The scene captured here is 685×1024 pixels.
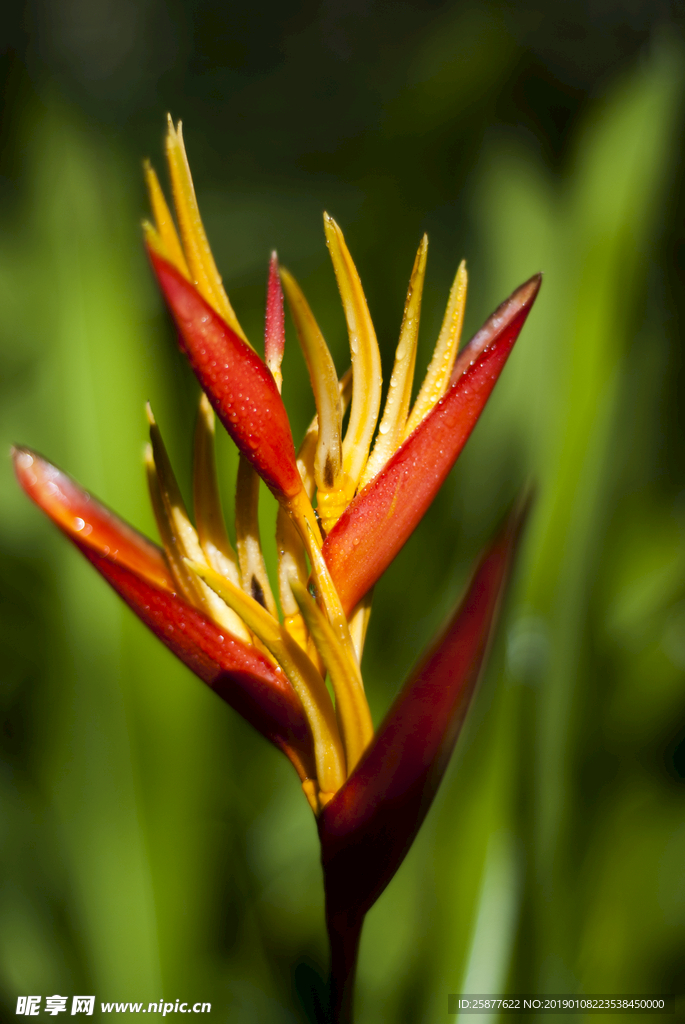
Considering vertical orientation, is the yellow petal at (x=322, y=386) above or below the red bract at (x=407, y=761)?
above

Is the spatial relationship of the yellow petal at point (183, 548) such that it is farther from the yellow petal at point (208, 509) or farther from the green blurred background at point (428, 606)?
the green blurred background at point (428, 606)

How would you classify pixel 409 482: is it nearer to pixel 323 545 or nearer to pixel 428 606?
pixel 323 545

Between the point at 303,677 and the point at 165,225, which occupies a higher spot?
the point at 165,225

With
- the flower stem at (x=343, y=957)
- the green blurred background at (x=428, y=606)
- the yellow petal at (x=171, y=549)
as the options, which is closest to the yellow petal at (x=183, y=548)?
the yellow petal at (x=171, y=549)

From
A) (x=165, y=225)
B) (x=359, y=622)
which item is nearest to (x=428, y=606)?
(x=359, y=622)

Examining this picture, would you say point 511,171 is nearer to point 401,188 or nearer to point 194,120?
point 401,188

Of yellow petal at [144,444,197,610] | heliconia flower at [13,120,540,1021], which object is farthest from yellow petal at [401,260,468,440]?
yellow petal at [144,444,197,610]

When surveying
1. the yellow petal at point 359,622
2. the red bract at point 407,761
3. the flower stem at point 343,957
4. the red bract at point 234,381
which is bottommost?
the flower stem at point 343,957
